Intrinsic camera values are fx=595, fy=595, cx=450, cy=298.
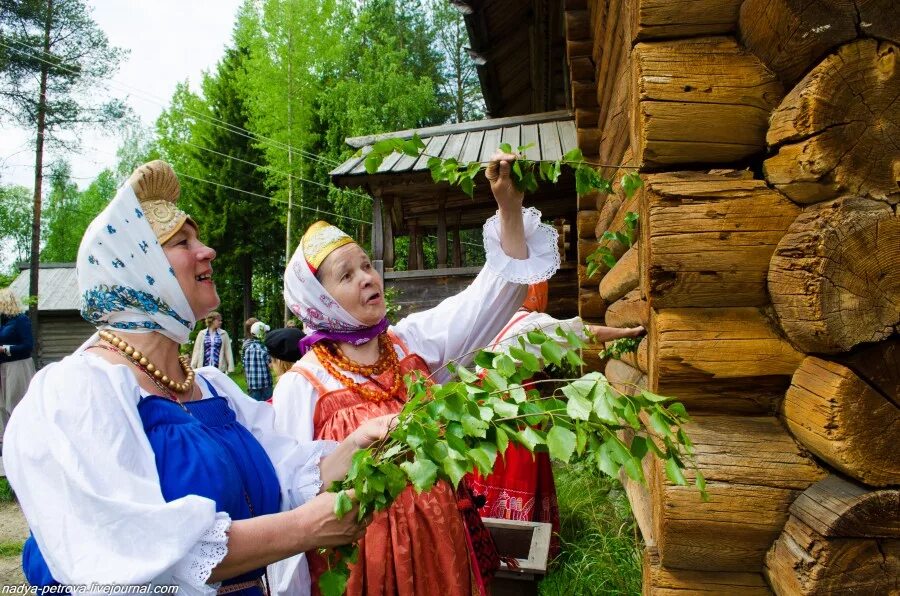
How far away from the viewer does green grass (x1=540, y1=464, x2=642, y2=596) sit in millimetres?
3270

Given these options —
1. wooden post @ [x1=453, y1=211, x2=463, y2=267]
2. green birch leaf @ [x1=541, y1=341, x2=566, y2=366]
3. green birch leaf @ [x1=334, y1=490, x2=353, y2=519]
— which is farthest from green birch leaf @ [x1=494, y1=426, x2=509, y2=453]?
wooden post @ [x1=453, y1=211, x2=463, y2=267]

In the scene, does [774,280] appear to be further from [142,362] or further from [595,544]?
[595,544]

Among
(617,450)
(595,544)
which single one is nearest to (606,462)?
(617,450)

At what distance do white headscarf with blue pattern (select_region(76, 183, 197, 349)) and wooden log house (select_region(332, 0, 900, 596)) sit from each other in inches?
52.1

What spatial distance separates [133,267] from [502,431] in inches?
39.0

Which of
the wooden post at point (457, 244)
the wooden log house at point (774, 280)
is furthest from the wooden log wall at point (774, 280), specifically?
the wooden post at point (457, 244)

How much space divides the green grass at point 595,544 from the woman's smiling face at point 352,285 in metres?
2.10

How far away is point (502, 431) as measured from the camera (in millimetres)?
1290

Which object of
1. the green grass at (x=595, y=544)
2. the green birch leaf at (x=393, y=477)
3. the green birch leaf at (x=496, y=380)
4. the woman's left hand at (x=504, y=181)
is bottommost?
the green grass at (x=595, y=544)

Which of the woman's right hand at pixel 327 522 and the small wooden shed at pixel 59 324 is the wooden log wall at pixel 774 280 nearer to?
the woman's right hand at pixel 327 522

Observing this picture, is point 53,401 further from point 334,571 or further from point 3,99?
point 3,99

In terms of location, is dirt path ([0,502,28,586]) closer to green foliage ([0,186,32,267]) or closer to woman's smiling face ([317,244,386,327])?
woman's smiling face ([317,244,386,327])

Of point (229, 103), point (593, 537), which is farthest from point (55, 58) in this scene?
point (593, 537)

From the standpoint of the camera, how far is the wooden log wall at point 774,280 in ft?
4.58
